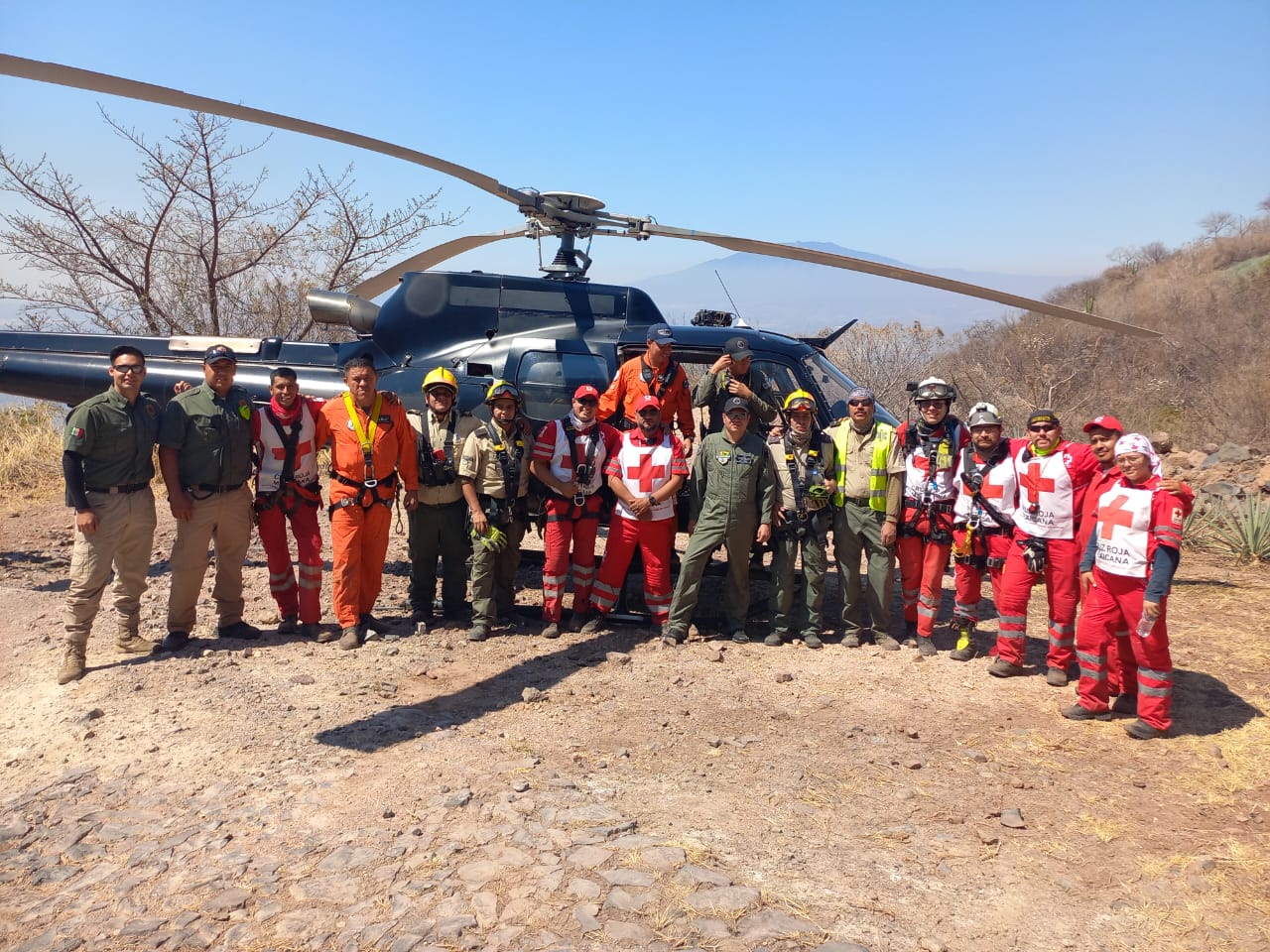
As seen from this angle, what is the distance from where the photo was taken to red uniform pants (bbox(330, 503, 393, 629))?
5.98 meters

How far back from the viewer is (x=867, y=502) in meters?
6.23

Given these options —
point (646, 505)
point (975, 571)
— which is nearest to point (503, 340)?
point (646, 505)

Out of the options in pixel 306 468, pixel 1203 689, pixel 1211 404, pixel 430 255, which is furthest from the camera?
pixel 1211 404

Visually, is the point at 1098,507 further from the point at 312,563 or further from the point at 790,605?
the point at 312,563

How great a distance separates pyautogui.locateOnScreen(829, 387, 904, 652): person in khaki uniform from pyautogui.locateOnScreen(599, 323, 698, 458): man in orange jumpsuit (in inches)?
47.0

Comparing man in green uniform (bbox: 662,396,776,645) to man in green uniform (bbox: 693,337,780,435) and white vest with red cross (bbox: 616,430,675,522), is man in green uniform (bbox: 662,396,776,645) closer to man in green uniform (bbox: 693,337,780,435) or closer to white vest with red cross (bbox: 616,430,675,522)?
man in green uniform (bbox: 693,337,780,435)

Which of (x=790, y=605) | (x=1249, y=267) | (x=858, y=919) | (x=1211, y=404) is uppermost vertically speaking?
(x=1249, y=267)

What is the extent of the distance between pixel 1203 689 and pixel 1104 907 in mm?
2935

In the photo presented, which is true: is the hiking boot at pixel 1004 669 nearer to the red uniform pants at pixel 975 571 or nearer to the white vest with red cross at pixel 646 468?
the red uniform pants at pixel 975 571

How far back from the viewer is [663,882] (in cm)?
342

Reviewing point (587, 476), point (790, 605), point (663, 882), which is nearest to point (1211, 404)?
point (790, 605)

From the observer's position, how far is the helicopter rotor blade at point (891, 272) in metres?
6.17

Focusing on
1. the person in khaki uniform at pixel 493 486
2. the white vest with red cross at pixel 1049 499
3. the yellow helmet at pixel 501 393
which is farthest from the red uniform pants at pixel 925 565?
the yellow helmet at pixel 501 393

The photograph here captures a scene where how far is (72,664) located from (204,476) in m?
1.40
